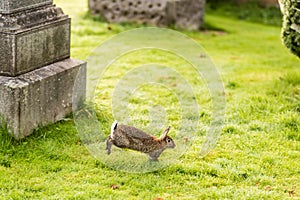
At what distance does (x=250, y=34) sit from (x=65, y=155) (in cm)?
783

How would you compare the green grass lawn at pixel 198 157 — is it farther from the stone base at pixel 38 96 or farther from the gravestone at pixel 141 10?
the gravestone at pixel 141 10

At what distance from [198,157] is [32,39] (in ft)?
6.38

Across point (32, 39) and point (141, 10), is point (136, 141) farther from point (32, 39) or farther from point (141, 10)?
point (141, 10)

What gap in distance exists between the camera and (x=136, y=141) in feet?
17.3

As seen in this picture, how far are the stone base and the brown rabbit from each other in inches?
34.9

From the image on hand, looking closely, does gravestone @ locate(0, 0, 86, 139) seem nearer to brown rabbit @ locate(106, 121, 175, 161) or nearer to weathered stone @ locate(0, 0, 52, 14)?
weathered stone @ locate(0, 0, 52, 14)

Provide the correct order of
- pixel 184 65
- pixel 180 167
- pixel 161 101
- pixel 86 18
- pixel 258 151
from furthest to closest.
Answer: pixel 86 18, pixel 184 65, pixel 161 101, pixel 258 151, pixel 180 167

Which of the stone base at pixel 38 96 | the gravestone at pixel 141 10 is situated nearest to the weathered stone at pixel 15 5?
the stone base at pixel 38 96

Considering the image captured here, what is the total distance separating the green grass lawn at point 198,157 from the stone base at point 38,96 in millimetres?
119

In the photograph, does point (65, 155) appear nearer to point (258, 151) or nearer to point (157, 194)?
point (157, 194)

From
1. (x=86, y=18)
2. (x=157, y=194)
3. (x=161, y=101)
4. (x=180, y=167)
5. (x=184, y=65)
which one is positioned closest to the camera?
(x=157, y=194)

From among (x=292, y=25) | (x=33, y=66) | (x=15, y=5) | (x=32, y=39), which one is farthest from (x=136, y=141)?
(x=292, y=25)

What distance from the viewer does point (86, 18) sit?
11.8m

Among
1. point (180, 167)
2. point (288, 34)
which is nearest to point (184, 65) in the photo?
point (288, 34)
